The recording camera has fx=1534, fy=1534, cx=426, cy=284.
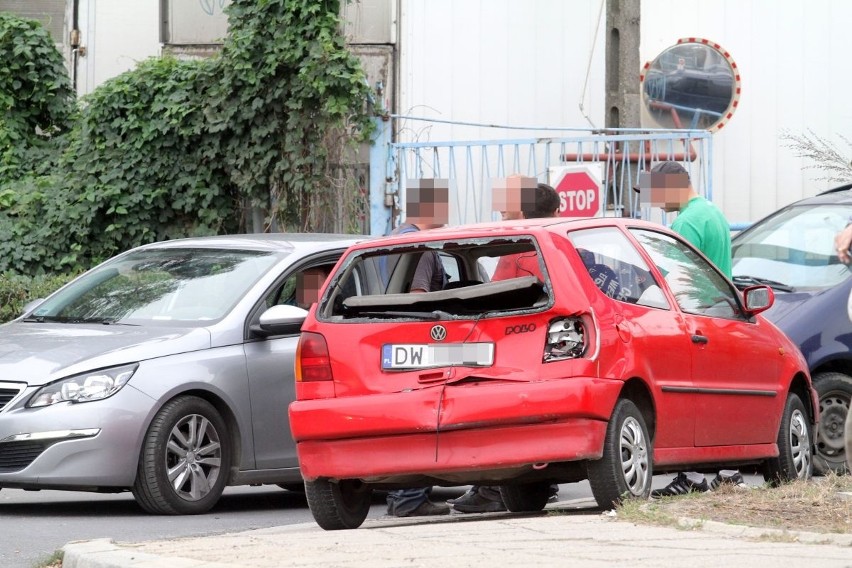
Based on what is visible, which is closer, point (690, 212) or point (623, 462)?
point (623, 462)

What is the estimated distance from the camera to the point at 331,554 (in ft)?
19.6

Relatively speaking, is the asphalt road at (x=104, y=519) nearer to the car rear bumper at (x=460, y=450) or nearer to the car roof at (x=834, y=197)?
the car rear bumper at (x=460, y=450)

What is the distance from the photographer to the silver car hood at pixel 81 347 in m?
8.45

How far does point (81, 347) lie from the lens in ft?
28.4

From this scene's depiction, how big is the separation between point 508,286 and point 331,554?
1.76m

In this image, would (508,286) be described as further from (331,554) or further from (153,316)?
(153,316)

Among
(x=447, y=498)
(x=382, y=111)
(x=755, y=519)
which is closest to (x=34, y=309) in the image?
(x=447, y=498)

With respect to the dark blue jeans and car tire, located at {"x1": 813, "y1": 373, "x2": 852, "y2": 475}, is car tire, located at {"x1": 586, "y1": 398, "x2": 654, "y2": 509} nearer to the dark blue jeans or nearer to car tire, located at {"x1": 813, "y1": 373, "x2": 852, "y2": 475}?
the dark blue jeans

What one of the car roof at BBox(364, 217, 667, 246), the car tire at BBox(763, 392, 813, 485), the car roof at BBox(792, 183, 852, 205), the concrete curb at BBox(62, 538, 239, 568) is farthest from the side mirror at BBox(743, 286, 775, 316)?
the concrete curb at BBox(62, 538, 239, 568)

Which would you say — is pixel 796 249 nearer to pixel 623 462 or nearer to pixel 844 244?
pixel 623 462

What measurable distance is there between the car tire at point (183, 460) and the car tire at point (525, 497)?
1676 millimetres

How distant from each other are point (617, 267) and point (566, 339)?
778 mm

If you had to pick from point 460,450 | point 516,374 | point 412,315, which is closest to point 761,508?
point 516,374

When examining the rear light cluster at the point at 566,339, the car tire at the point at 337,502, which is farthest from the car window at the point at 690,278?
the car tire at the point at 337,502
